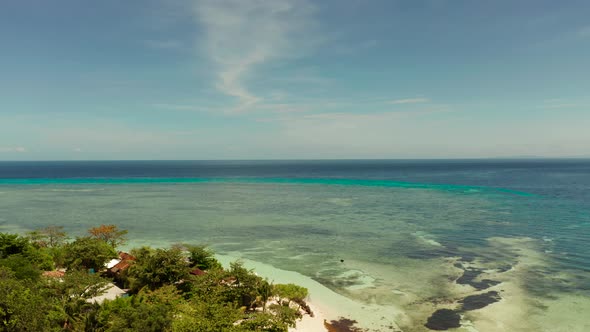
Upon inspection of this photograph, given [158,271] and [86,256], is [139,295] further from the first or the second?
[86,256]

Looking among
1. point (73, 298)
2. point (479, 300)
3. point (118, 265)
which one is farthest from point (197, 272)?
point (479, 300)

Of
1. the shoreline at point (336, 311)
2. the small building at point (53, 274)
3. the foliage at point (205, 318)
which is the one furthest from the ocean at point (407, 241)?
the small building at point (53, 274)

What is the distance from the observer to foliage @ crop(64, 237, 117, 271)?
35.5 metres

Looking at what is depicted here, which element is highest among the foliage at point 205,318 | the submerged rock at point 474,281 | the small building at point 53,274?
the foliage at point 205,318

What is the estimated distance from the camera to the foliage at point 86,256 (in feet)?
117

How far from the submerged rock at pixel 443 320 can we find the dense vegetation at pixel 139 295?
432 inches

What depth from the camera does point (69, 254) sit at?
36250 millimetres

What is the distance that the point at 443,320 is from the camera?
2850cm

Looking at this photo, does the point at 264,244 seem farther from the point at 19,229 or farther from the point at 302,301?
the point at 19,229

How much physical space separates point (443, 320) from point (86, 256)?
116ft

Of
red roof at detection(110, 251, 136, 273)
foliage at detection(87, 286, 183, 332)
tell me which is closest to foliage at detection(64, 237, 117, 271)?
red roof at detection(110, 251, 136, 273)

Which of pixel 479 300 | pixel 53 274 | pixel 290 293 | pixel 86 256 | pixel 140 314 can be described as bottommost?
pixel 479 300

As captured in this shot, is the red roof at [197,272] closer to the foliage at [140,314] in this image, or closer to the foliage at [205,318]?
the foliage at [140,314]

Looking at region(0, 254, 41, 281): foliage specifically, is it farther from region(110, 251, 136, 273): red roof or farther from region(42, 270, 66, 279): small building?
region(110, 251, 136, 273): red roof
